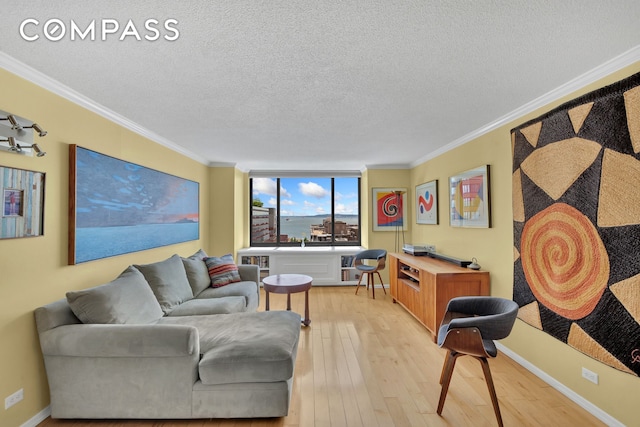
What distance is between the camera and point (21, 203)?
1.95 metres

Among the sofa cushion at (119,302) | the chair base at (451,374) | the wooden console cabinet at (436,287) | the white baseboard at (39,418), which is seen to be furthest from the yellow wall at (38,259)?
the wooden console cabinet at (436,287)

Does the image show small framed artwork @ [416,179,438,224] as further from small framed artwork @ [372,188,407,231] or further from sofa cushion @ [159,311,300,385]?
sofa cushion @ [159,311,300,385]

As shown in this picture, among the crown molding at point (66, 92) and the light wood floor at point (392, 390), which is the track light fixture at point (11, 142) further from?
the light wood floor at point (392, 390)

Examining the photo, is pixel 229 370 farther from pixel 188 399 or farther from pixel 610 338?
pixel 610 338

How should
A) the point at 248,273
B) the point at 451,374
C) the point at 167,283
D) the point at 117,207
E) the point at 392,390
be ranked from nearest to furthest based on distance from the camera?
1. the point at 451,374
2. the point at 392,390
3. the point at 117,207
4. the point at 167,283
5. the point at 248,273

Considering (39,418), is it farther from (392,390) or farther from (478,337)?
(478,337)

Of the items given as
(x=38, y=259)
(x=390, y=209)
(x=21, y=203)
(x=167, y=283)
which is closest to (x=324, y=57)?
(x=21, y=203)

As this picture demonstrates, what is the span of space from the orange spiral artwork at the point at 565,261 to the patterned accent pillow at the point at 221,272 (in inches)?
130

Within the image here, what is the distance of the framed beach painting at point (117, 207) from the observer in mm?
2387

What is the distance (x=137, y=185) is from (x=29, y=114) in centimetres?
121

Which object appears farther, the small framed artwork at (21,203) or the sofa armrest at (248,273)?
the sofa armrest at (248,273)

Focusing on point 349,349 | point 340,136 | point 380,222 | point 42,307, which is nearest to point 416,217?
point 380,222

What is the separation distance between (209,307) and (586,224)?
3.32 metres

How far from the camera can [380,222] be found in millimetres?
5762
